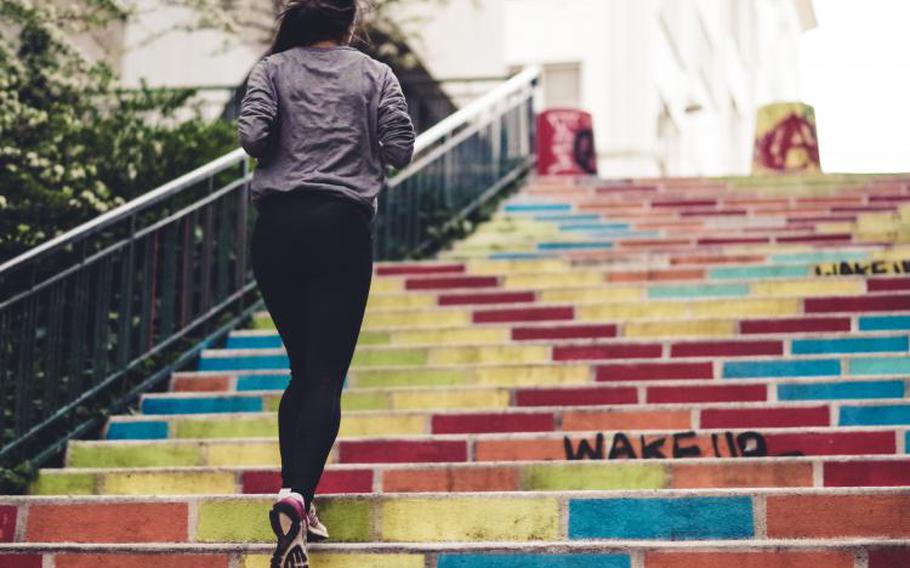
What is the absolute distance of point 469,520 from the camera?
3873mm

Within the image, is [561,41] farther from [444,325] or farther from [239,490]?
[239,490]

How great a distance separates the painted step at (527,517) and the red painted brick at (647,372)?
2.01 meters

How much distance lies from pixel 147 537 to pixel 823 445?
2.16 meters

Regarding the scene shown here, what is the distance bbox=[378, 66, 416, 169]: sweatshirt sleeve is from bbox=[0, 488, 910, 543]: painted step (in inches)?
38.4

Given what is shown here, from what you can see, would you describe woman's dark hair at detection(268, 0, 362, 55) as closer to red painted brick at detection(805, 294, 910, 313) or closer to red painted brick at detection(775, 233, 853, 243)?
red painted brick at detection(805, 294, 910, 313)

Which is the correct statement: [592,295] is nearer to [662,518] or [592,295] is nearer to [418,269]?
[418,269]

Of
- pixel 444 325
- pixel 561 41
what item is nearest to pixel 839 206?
pixel 444 325

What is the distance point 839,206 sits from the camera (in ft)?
29.2

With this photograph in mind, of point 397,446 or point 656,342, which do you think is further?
point 656,342

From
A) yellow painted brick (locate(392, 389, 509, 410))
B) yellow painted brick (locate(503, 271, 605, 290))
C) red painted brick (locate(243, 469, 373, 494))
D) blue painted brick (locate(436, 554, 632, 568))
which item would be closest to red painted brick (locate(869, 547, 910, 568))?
blue painted brick (locate(436, 554, 632, 568))

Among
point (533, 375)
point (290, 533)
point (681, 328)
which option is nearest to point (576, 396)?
point (533, 375)

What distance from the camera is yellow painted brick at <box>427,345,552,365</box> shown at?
625 cm

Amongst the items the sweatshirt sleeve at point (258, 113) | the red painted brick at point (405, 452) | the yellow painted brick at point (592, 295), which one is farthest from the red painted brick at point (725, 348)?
the sweatshirt sleeve at point (258, 113)

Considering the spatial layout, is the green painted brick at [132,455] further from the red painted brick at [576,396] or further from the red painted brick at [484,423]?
the red painted brick at [576,396]
